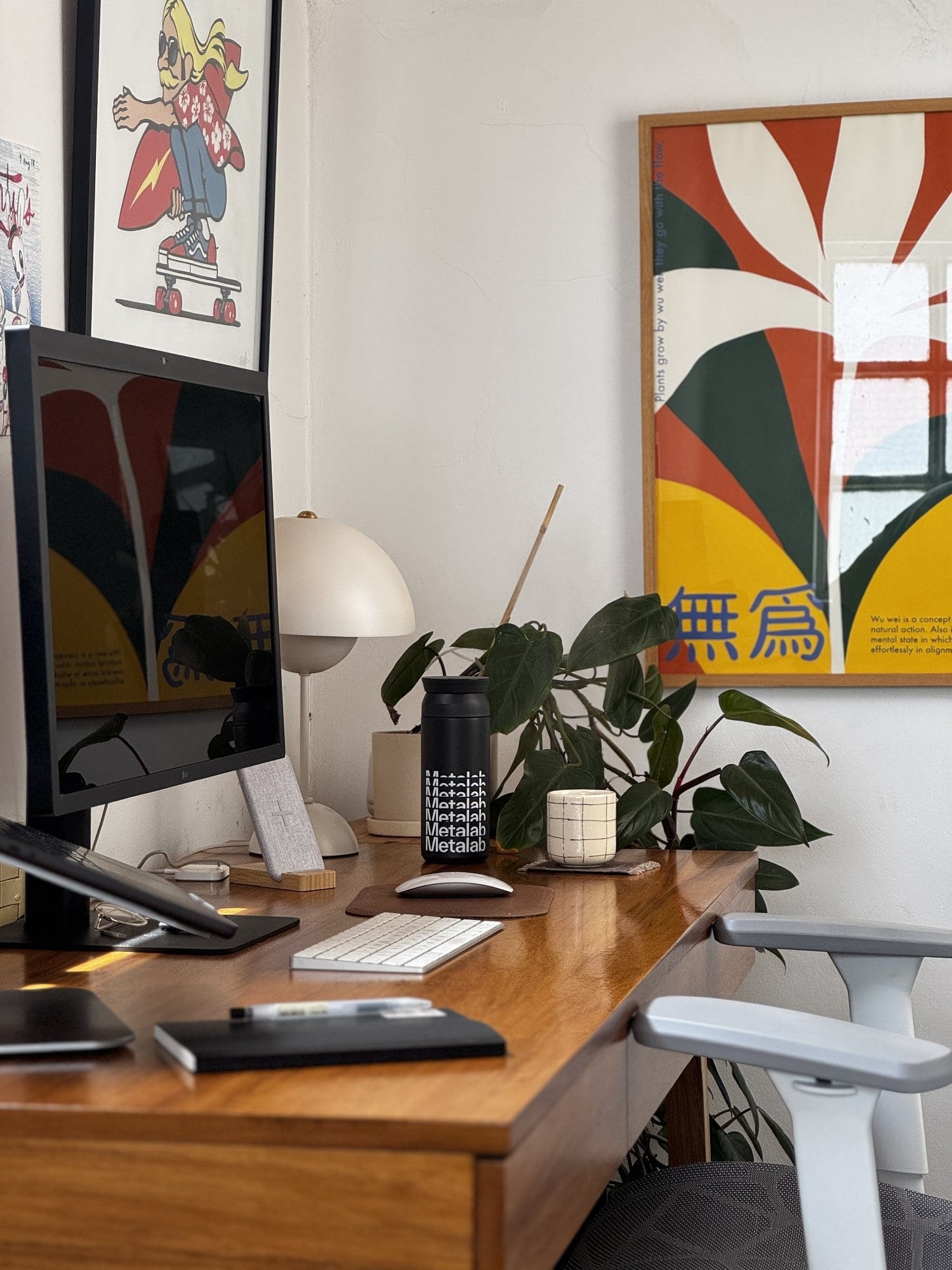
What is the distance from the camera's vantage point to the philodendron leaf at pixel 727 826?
191 cm

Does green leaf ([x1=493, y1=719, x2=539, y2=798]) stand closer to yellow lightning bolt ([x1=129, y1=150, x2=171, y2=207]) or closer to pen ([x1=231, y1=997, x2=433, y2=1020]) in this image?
yellow lightning bolt ([x1=129, y1=150, x2=171, y2=207])

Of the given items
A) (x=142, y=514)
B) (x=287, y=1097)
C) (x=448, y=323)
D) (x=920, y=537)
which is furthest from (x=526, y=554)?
(x=287, y=1097)

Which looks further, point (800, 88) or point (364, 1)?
point (364, 1)

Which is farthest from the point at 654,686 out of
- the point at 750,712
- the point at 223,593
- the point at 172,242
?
the point at 172,242

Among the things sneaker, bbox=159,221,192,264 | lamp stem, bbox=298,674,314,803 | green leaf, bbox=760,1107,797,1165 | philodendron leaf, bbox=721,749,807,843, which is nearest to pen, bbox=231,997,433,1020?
lamp stem, bbox=298,674,314,803

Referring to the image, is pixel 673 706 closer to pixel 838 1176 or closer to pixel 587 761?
pixel 587 761

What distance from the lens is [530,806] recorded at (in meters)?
1.77

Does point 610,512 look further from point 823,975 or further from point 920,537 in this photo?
point 823,975

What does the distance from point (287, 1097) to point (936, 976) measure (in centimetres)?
166

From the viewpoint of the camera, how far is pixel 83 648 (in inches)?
44.6

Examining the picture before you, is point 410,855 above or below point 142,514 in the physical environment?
below

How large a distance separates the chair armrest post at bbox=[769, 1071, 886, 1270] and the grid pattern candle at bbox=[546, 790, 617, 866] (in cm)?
72

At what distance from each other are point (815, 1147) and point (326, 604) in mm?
1050

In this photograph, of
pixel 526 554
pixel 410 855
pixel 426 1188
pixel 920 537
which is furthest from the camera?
pixel 526 554
